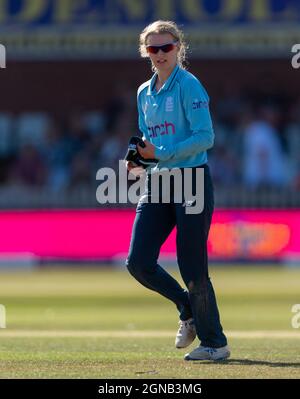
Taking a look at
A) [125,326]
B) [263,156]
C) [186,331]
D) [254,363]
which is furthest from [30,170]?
[254,363]

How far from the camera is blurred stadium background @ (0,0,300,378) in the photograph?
20.5 metres

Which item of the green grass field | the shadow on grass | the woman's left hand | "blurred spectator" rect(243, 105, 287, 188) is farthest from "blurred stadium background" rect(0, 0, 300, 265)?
the shadow on grass

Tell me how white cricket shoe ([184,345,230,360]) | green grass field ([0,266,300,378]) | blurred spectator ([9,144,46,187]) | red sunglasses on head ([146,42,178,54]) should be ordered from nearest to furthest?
green grass field ([0,266,300,378])
red sunglasses on head ([146,42,178,54])
white cricket shoe ([184,345,230,360])
blurred spectator ([9,144,46,187])

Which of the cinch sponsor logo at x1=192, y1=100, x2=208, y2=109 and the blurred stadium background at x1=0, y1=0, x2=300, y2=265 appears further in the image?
the blurred stadium background at x1=0, y1=0, x2=300, y2=265

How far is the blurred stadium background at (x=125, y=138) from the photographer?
20.9 meters

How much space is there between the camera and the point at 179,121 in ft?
27.8

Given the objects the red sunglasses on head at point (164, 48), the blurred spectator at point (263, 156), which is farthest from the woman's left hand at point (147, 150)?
the blurred spectator at point (263, 156)

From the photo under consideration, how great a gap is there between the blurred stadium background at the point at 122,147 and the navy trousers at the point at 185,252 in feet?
26.7

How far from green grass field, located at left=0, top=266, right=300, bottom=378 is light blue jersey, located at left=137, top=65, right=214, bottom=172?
4.67 ft

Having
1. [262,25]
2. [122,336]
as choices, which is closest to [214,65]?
[262,25]

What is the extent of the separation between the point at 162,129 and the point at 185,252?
862 mm

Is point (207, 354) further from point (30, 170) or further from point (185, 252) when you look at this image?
point (30, 170)

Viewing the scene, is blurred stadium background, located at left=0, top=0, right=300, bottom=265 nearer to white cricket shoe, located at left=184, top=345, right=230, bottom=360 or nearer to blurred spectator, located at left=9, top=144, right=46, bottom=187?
blurred spectator, located at left=9, top=144, right=46, bottom=187

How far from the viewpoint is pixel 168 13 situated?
22.1m
